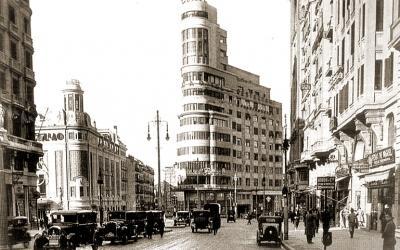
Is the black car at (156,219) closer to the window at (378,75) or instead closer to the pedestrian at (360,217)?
the pedestrian at (360,217)

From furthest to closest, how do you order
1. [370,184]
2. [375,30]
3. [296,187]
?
[296,187]
[375,30]
[370,184]

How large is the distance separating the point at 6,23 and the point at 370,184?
11.3m

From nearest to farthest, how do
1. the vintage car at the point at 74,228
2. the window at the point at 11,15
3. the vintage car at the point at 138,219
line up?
the window at the point at 11,15 → the vintage car at the point at 74,228 → the vintage car at the point at 138,219

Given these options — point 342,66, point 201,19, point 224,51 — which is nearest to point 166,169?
point 224,51

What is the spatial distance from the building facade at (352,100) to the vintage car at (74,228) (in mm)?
12664

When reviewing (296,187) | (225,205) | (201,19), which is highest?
(201,19)

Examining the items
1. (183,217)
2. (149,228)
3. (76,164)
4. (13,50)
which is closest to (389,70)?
(13,50)

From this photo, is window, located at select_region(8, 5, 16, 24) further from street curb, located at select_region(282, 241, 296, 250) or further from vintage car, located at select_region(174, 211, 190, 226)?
vintage car, located at select_region(174, 211, 190, 226)

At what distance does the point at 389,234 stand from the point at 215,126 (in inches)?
2740

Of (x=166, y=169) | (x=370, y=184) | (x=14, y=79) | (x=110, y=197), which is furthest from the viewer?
(x=166, y=169)

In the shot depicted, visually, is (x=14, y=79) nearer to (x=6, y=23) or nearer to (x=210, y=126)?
(x=6, y=23)

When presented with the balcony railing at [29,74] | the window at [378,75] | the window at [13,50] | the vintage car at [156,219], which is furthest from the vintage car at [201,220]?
the balcony railing at [29,74]

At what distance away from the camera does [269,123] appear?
9538cm

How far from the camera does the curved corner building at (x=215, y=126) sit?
249ft
